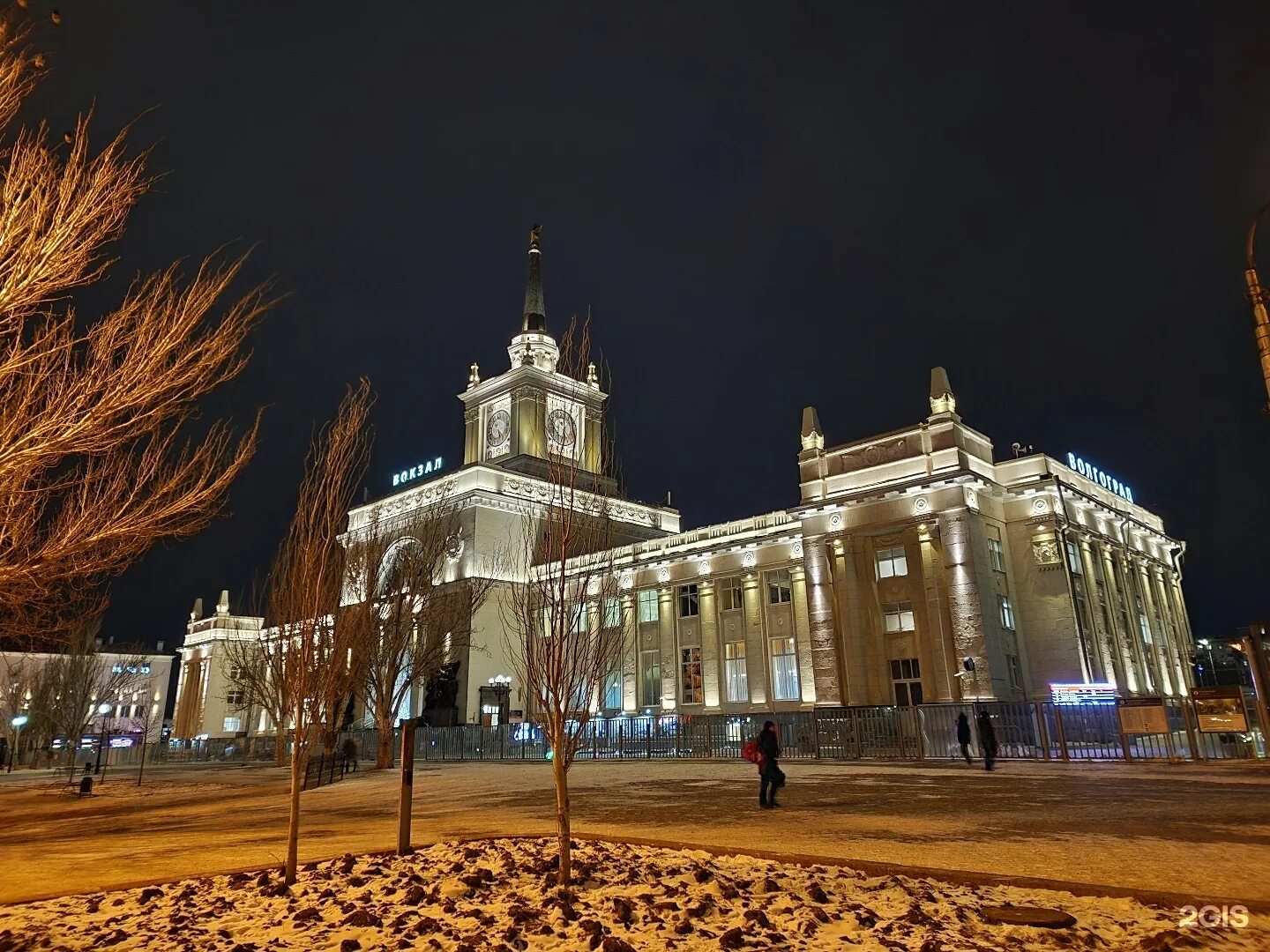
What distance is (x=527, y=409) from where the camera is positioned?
7600 cm

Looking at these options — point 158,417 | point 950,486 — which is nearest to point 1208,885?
point 158,417

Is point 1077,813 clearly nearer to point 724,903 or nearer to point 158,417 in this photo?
point 724,903

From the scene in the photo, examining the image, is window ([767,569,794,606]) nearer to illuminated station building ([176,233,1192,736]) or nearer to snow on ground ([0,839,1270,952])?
illuminated station building ([176,233,1192,736])

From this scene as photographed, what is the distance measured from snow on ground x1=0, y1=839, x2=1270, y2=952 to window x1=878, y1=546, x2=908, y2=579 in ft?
127

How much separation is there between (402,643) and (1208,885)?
1132 inches

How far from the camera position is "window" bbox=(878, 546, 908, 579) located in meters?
44.8

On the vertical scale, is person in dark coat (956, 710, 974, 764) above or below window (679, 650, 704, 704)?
below

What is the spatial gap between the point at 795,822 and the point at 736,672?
42.6 m

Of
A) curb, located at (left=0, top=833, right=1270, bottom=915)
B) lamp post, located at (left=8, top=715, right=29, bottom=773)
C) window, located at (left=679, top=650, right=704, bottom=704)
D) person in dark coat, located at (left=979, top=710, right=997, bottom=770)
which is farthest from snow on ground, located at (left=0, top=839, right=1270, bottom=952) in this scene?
window, located at (left=679, top=650, right=704, bottom=704)

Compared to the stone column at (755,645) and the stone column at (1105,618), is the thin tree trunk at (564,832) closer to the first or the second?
the stone column at (755,645)

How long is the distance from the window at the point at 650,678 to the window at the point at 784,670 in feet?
31.1

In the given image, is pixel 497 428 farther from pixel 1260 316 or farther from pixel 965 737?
pixel 1260 316

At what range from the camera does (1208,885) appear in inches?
285

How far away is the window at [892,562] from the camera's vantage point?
44.8 m
